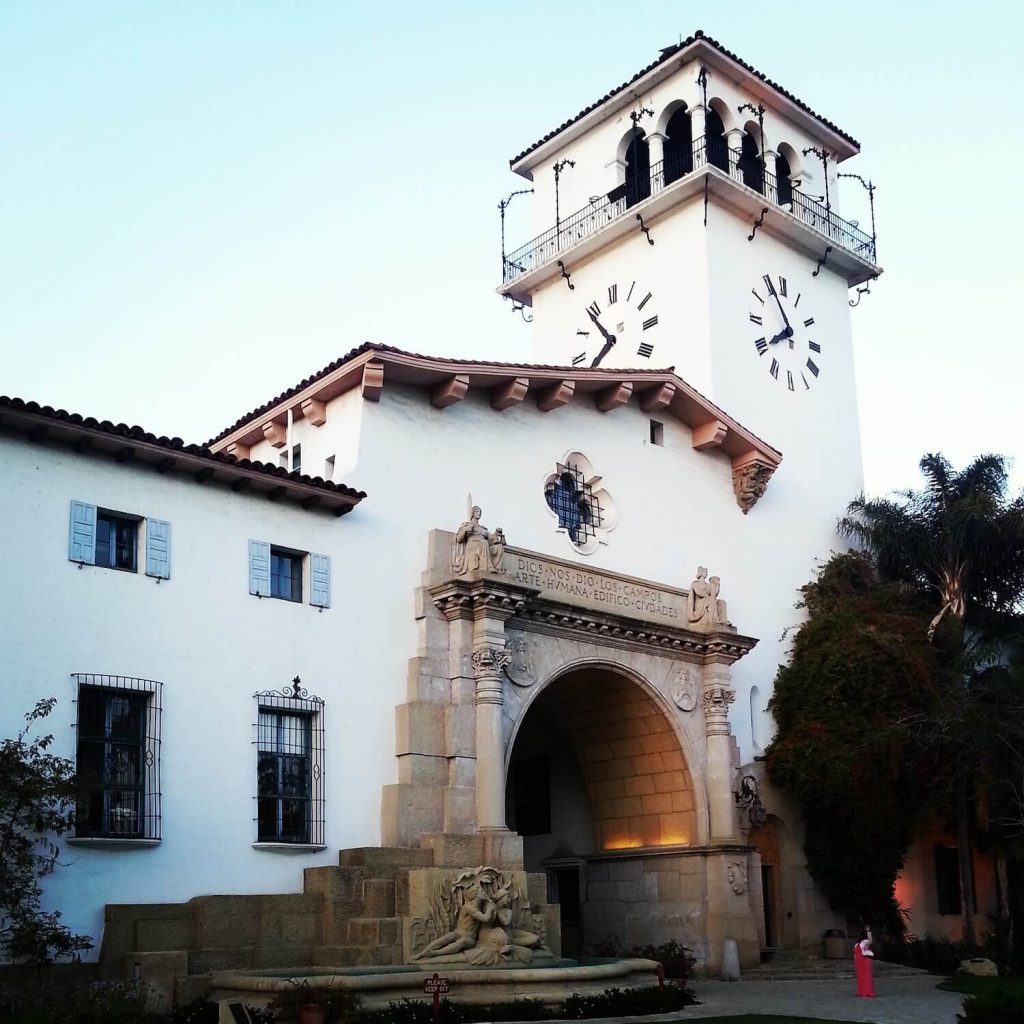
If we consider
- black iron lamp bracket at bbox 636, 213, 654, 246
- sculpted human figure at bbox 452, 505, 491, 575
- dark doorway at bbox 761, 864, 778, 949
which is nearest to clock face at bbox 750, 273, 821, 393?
A: black iron lamp bracket at bbox 636, 213, 654, 246

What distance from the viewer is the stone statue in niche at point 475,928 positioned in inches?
750

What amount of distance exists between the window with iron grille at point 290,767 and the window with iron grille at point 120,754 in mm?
1751

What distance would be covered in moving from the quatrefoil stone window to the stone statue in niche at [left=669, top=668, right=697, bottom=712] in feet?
9.42

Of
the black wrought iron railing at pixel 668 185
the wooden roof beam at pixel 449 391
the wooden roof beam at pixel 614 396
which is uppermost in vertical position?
the black wrought iron railing at pixel 668 185

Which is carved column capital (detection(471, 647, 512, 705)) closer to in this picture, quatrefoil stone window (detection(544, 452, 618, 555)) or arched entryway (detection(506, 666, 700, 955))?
arched entryway (detection(506, 666, 700, 955))

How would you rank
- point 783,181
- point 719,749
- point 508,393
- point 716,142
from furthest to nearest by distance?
point 783,181 → point 716,142 → point 719,749 → point 508,393

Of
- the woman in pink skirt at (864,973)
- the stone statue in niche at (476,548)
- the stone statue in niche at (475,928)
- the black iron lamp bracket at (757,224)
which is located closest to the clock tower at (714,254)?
the black iron lamp bracket at (757,224)

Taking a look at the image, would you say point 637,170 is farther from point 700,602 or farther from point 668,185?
point 700,602

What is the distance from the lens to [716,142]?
1302 inches

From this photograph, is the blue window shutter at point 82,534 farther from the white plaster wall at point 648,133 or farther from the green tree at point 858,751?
the white plaster wall at point 648,133

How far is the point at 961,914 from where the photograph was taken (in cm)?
3147

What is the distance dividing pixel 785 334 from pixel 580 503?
900cm

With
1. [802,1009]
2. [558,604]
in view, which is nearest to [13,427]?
[558,604]

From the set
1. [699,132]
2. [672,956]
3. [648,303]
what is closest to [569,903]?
[672,956]
